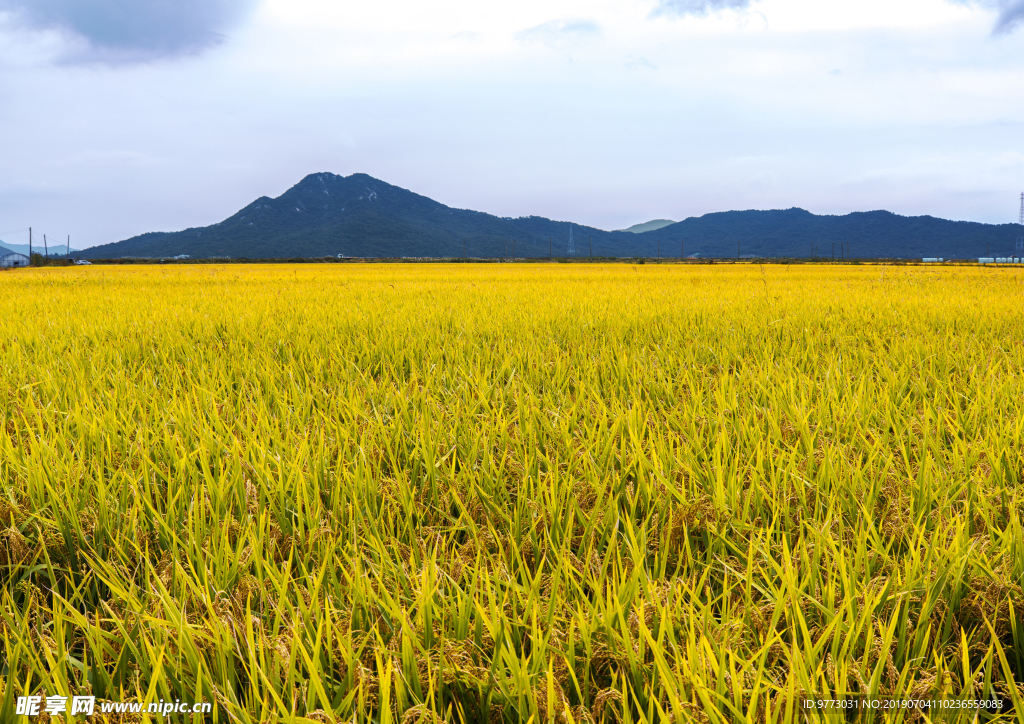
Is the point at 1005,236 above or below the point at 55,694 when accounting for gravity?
above

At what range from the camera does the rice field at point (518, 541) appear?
0.91 meters

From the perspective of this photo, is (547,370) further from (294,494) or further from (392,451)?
(294,494)

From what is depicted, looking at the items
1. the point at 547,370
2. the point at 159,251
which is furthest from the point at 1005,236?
the point at 159,251

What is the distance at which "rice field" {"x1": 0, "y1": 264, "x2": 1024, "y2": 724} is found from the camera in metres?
0.91

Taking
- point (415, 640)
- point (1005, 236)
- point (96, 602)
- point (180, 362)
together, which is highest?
point (1005, 236)

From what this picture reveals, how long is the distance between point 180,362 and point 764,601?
3641 millimetres

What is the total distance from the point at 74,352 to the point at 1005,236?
274 metres

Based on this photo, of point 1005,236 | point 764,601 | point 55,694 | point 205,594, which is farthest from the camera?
point 1005,236

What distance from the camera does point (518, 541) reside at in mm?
1416

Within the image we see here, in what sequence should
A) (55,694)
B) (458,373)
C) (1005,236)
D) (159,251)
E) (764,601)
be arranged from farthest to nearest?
(1005,236)
(159,251)
(458,373)
(764,601)
(55,694)

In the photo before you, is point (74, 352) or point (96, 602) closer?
point (96, 602)

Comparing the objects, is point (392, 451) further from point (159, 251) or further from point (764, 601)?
point (159, 251)

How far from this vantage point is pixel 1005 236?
655 ft

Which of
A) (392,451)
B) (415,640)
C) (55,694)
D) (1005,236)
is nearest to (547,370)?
(392,451)
